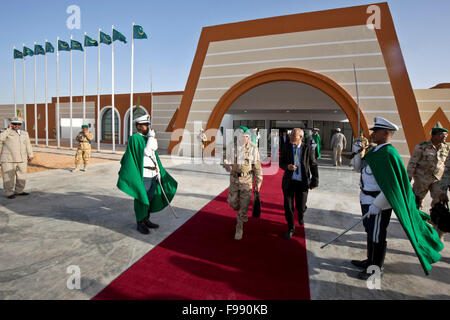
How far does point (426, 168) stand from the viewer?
3.84 metres

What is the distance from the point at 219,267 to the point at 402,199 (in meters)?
2.22

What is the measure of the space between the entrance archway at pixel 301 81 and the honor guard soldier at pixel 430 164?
8.05 m

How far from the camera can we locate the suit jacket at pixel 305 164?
3820 mm

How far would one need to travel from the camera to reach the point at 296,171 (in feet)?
12.8

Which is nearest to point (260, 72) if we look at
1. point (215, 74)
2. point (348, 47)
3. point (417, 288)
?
point (215, 74)

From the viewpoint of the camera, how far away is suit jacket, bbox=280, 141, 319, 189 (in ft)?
12.5

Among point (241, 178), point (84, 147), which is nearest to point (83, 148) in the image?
point (84, 147)

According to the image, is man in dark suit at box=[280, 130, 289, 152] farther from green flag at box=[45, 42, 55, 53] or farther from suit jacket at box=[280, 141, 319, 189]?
green flag at box=[45, 42, 55, 53]

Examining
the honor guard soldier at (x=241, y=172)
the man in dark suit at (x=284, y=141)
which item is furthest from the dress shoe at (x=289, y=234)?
the man in dark suit at (x=284, y=141)

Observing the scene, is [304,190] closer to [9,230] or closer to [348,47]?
[9,230]

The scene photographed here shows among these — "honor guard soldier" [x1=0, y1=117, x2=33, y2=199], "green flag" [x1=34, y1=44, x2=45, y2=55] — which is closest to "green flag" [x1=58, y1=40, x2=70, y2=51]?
"green flag" [x1=34, y1=44, x2=45, y2=55]

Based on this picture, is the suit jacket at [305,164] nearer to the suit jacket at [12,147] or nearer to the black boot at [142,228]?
the black boot at [142,228]

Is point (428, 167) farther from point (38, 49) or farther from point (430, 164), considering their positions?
point (38, 49)

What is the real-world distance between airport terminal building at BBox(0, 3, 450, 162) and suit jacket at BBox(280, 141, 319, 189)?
905 centimetres
